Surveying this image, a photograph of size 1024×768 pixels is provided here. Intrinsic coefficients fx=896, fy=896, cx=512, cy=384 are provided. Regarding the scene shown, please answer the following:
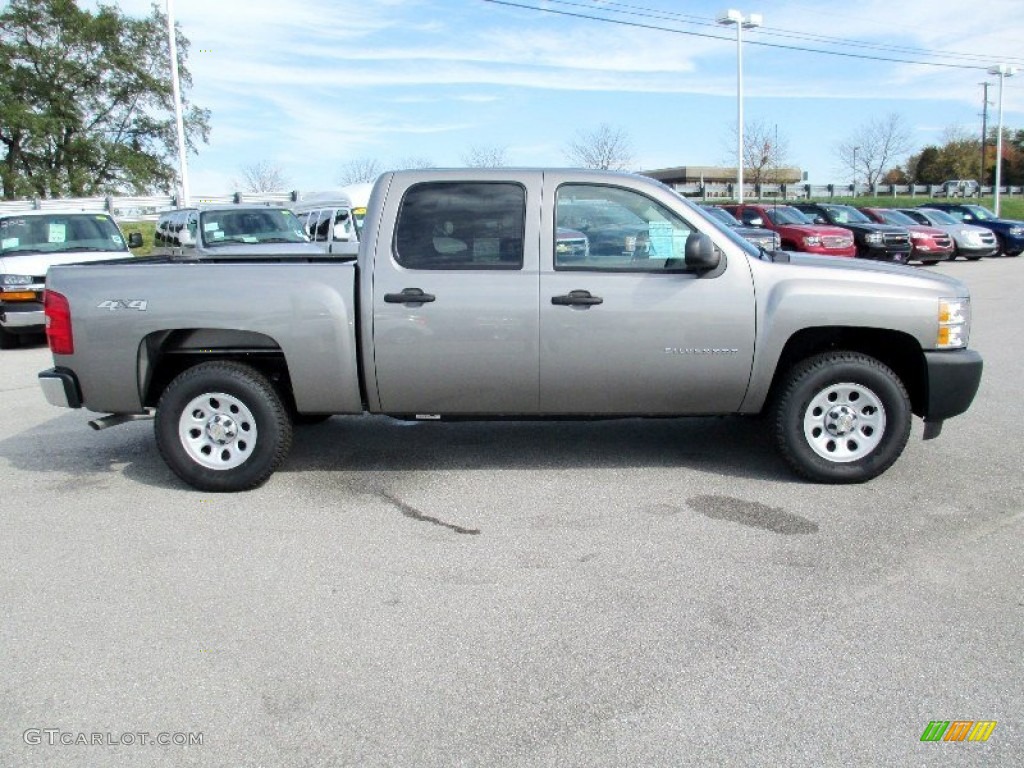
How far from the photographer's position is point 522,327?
208 inches

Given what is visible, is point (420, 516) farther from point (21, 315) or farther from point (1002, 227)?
point (1002, 227)

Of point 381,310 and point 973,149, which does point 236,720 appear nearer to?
point 381,310

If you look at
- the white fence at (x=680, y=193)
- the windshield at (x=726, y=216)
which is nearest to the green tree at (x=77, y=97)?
the white fence at (x=680, y=193)

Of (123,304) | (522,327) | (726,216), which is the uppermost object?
(726,216)

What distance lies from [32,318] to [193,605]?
29.8ft

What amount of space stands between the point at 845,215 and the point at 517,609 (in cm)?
2405

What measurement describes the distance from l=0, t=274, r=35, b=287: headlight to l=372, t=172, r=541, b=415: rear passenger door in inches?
318

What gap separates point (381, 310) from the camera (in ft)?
17.4

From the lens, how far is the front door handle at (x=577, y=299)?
5.25 metres

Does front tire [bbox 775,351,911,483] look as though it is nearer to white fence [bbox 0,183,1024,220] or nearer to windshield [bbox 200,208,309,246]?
white fence [bbox 0,183,1024,220]

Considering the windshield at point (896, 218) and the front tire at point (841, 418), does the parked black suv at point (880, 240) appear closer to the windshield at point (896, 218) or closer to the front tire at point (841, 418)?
the windshield at point (896, 218)

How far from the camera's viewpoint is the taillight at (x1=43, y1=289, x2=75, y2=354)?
5.45 m

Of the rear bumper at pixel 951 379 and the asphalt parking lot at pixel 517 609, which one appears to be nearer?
the asphalt parking lot at pixel 517 609

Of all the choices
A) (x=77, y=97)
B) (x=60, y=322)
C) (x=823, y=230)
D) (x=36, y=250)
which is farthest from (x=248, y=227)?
(x=77, y=97)
